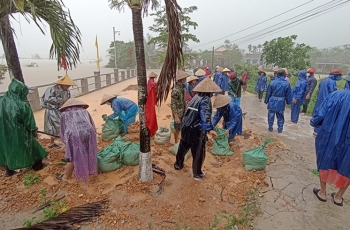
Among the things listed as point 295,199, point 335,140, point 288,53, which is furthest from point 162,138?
point 288,53

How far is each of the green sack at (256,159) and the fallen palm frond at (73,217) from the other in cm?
234

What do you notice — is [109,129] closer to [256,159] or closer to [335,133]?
[256,159]

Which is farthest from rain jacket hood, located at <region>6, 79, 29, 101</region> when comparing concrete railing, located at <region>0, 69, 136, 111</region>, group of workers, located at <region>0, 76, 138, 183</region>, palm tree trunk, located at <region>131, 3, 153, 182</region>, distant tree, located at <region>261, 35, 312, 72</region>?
distant tree, located at <region>261, 35, 312, 72</region>

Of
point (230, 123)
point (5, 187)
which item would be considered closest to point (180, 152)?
point (230, 123)

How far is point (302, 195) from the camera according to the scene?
119 inches

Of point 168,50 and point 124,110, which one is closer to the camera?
point 168,50

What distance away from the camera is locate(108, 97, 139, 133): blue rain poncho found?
4648mm

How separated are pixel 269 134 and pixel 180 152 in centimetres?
325

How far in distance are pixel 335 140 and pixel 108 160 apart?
3.11 m

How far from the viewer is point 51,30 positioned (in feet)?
11.7

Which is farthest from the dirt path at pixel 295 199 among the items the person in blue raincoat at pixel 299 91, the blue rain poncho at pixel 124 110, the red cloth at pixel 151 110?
the blue rain poncho at pixel 124 110

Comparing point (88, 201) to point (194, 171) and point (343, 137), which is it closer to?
point (194, 171)

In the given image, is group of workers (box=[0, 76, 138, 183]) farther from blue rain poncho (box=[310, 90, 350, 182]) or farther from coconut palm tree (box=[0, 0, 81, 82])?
blue rain poncho (box=[310, 90, 350, 182])

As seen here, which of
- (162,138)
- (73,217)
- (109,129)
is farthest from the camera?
(109,129)
